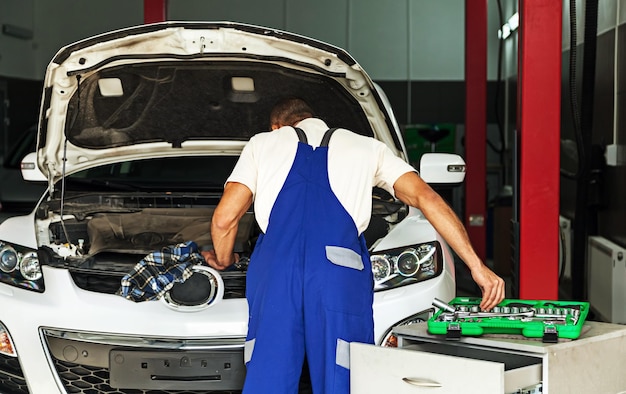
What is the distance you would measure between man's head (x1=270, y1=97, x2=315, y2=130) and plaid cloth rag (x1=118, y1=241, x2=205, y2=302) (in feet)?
2.08

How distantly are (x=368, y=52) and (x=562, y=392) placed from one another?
36.4 feet

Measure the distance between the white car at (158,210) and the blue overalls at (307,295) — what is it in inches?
10.6

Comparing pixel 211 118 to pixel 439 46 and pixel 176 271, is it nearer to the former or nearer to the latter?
pixel 176 271

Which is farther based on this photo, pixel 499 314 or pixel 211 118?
pixel 211 118

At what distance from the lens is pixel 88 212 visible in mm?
4027

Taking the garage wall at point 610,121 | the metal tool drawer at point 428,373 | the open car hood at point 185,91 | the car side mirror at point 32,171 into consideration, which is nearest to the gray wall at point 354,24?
the garage wall at point 610,121

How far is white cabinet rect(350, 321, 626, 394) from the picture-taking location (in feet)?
7.91

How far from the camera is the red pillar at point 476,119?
27.7ft

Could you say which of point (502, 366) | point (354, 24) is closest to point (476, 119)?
point (354, 24)

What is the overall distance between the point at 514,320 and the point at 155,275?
4.30ft

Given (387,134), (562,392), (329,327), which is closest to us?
(562,392)

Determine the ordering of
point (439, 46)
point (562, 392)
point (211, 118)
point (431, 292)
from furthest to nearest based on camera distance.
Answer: point (439, 46)
point (211, 118)
point (431, 292)
point (562, 392)

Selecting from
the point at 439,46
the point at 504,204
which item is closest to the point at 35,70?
the point at 439,46

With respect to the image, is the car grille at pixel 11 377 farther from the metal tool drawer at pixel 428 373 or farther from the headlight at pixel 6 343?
the metal tool drawer at pixel 428 373
